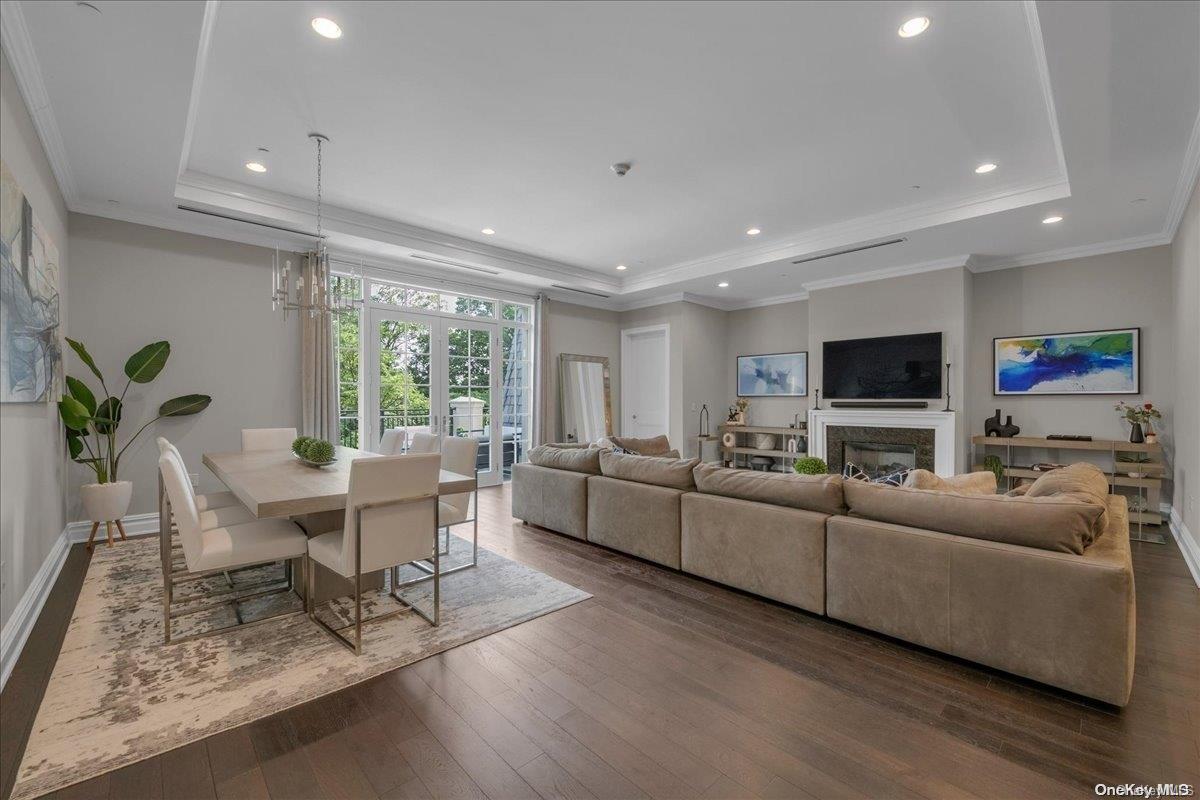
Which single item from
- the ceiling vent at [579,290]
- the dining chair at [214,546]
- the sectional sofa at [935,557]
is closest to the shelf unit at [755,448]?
the ceiling vent at [579,290]

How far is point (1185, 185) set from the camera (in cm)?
376

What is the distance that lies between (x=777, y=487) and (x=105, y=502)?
4836 millimetres

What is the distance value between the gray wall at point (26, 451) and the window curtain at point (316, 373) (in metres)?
1.73

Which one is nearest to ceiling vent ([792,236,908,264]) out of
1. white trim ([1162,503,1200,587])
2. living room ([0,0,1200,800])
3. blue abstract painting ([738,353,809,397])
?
living room ([0,0,1200,800])

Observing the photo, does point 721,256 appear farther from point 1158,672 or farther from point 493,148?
point 1158,672

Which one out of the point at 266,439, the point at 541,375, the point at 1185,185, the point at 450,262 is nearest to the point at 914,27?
the point at 1185,185

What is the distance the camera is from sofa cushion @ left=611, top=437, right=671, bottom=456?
5.39 m

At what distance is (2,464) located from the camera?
2.43 m

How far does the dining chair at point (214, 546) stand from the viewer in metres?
2.47

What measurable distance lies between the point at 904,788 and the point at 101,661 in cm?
330

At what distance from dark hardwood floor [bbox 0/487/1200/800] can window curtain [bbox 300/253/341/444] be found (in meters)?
2.70

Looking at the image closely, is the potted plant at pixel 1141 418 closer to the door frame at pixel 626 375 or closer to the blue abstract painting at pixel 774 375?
the blue abstract painting at pixel 774 375

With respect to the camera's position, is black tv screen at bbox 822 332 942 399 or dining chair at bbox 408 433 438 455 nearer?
dining chair at bbox 408 433 438 455

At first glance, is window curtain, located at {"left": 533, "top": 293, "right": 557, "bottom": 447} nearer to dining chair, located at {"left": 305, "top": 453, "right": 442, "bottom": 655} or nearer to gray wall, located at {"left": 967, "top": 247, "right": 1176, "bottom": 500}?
dining chair, located at {"left": 305, "top": 453, "right": 442, "bottom": 655}
